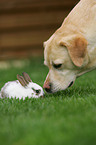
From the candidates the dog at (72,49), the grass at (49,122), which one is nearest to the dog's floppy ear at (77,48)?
the dog at (72,49)

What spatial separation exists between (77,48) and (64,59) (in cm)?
26

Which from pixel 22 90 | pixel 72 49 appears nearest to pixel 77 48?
pixel 72 49

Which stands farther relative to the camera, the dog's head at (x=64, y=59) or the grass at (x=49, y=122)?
the dog's head at (x=64, y=59)

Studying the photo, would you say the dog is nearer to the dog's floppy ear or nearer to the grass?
the dog's floppy ear

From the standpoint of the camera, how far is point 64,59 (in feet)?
11.6

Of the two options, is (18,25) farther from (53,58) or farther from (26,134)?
(26,134)

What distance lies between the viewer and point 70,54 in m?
3.44

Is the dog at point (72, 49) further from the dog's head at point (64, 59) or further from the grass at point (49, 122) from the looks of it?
the grass at point (49, 122)

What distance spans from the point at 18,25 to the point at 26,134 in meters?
9.28

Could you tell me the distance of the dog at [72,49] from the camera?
3.45 metres

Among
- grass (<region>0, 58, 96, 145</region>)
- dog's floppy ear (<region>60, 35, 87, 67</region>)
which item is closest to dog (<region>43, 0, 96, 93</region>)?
dog's floppy ear (<region>60, 35, 87, 67</region>)

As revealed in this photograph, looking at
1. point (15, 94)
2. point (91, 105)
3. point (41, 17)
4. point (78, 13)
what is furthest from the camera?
point (41, 17)

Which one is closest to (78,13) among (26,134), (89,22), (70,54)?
(89,22)

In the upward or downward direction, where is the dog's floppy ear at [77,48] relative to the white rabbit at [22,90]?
upward
